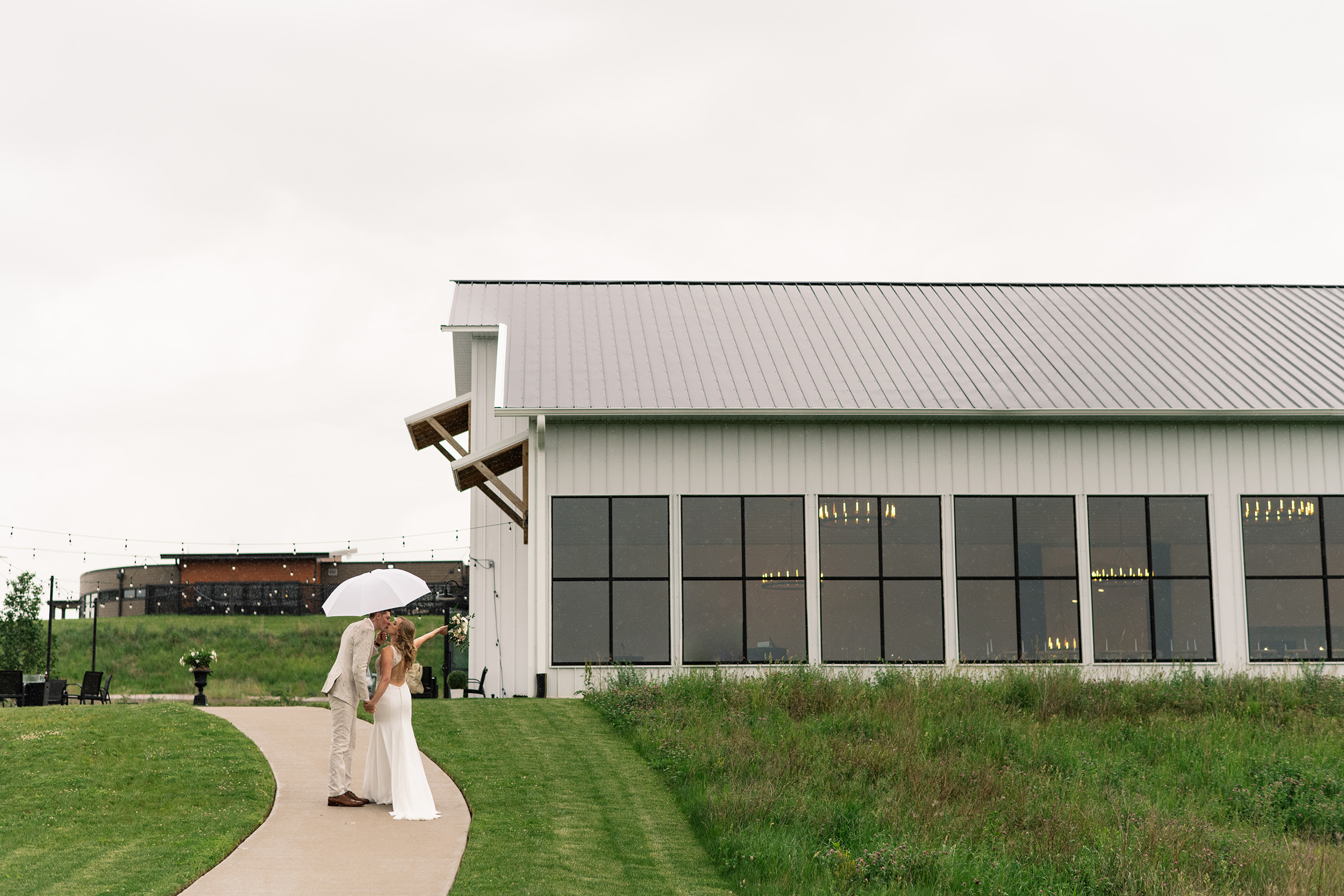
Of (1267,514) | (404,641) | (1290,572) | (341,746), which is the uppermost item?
(1267,514)

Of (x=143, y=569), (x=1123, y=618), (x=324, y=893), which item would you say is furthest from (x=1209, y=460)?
(x=143, y=569)

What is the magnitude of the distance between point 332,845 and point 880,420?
41.2 ft

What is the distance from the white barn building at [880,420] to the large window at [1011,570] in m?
3.30

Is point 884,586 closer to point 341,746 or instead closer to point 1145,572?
point 1145,572

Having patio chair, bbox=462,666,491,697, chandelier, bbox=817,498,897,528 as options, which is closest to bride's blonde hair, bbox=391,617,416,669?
patio chair, bbox=462,666,491,697

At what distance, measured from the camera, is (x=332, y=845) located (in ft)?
30.7

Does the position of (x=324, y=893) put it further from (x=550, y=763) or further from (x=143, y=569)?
(x=143, y=569)

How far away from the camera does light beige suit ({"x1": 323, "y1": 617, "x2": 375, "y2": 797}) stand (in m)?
10.7

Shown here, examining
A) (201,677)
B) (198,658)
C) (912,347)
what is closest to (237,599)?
(198,658)

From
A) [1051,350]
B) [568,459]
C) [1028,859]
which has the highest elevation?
[1051,350]

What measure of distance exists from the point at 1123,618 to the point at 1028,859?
2560 centimetres

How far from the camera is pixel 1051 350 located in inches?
873

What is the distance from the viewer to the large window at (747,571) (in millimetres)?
31953

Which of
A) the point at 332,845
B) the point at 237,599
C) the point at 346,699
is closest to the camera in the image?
the point at 332,845
